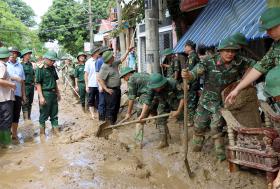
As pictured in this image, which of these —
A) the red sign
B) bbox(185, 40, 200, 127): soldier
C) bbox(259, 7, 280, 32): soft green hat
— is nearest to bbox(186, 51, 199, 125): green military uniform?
bbox(185, 40, 200, 127): soldier

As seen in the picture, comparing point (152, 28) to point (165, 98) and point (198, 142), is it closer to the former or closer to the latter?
point (165, 98)

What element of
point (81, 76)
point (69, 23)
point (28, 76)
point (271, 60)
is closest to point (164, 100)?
point (271, 60)

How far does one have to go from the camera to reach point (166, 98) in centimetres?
634

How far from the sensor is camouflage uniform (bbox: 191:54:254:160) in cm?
499

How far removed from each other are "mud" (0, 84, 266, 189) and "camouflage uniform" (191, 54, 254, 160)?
471 millimetres

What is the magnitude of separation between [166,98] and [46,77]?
8.84ft

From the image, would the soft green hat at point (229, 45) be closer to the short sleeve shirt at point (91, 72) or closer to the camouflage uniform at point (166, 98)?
the camouflage uniform at point (166, 98)

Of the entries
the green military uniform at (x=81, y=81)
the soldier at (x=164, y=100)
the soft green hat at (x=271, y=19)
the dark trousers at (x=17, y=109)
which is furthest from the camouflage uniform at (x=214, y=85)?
the green military uniform at (x=81, y=81)

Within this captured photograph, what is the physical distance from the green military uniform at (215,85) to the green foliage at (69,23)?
31.8 meters

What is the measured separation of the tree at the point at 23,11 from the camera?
60000 mm

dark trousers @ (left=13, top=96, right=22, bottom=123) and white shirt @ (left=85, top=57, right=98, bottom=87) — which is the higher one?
white shirt @ (left=85, top=57, right=98, bottom=87)

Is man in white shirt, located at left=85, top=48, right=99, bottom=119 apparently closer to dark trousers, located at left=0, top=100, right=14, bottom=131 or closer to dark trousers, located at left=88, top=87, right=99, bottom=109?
dark trousers, located at left=88, top=87, right=99, bottom=109

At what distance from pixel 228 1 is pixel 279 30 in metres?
5.11

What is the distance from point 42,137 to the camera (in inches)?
312
